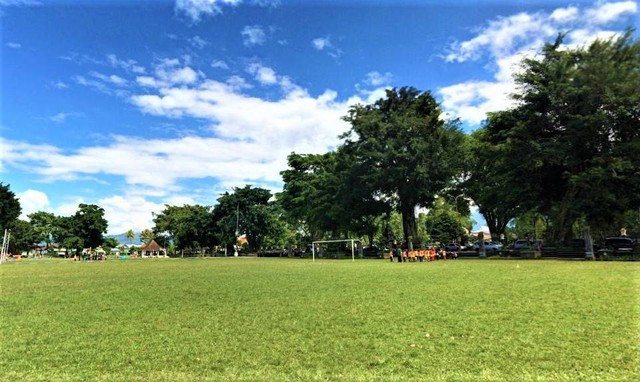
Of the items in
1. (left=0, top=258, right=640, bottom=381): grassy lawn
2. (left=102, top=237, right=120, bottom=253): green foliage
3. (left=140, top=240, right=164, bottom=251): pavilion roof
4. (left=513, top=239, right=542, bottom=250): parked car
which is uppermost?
(left=102, top=237, right=120, bottom=253): green foliage

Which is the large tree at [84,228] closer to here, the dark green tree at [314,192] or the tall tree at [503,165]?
the dark green tree at [314,192]

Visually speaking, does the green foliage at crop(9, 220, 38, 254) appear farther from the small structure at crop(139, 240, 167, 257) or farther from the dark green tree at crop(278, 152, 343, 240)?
the dark green tree at crop(278, 152, 343, 240)

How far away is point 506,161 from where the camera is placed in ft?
111

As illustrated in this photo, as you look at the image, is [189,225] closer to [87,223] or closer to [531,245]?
[87,223]

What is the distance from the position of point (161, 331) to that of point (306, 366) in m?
3.21

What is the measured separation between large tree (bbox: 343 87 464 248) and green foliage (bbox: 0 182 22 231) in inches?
1921

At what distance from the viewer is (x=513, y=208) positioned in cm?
3938

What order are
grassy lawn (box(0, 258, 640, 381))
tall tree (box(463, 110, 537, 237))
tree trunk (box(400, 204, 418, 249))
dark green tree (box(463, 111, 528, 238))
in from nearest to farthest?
1. grassy lawn (box(0, 258, 640, 381))
2. dark green tree (box(463, 111, 528, 238))
3. tall tree (box(463, 110, 537, 237))
4. tree trunk (box(400, 204, 418, 249))

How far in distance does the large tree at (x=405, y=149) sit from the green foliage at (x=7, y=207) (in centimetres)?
4880

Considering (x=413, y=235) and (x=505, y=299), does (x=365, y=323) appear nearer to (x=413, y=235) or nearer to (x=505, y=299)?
(x=505, y=299)

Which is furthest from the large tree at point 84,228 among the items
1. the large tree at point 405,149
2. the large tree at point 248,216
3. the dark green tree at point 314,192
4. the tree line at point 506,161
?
the large tree at point 405,149

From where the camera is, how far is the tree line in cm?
2916

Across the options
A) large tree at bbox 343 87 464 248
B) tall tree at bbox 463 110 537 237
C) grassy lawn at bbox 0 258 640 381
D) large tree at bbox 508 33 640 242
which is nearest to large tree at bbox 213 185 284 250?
large tree at bbox 343 87 464 248

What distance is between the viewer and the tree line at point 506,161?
29.2 meters
